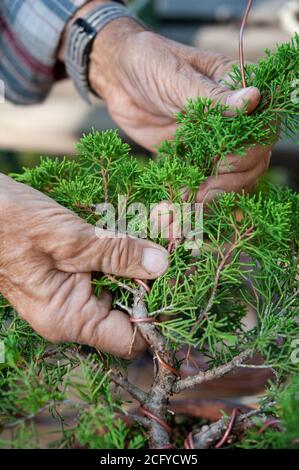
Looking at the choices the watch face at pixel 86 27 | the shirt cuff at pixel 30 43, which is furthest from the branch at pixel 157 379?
the shirt cuff at pixel 30 43

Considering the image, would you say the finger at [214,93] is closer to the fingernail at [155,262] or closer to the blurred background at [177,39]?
the fingernail at [155,262]

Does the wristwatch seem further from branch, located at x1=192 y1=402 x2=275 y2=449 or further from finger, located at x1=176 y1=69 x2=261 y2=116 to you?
branch, located at x1=192 y1=402 x2=275 y2=449

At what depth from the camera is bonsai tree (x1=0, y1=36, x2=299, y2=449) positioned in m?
0.63

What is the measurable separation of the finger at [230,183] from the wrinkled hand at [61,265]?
0.42 ft

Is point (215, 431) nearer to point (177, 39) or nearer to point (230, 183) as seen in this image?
point (230, 183)

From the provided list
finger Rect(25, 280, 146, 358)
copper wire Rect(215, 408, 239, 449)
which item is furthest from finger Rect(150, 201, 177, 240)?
copper wire Rect(215, 408, 239, 449)

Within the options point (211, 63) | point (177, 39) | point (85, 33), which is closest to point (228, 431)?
point (211, 63)

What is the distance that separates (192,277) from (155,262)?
0.05 m

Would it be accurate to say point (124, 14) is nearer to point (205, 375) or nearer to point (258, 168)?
point (258, 168)

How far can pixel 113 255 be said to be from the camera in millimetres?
680

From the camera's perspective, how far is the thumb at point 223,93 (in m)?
0.67

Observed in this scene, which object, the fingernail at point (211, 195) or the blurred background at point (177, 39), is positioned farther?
the blurred background at point (177, 39)

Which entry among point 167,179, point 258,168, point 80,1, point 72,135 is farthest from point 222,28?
point 167,179

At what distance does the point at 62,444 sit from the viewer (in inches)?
24.9
